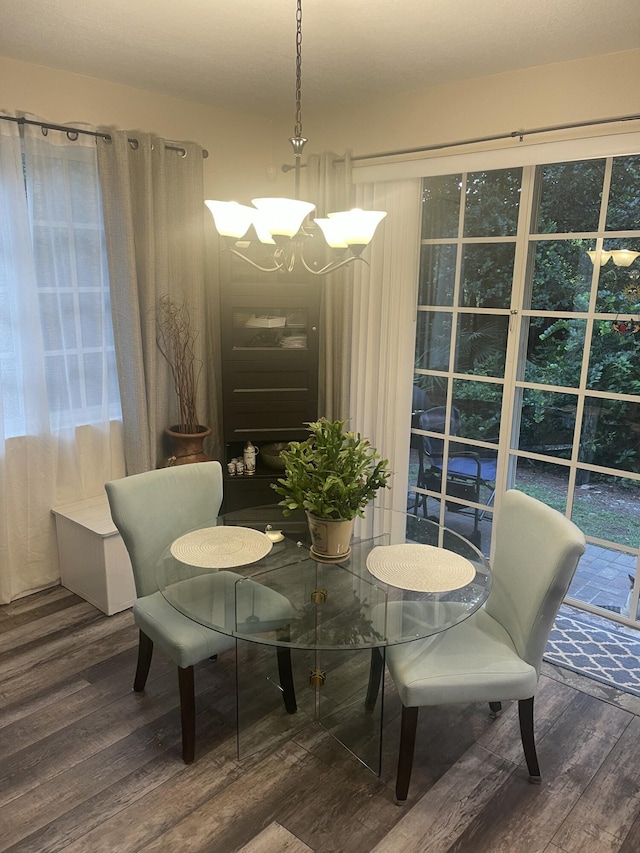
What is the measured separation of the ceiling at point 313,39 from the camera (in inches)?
95.0

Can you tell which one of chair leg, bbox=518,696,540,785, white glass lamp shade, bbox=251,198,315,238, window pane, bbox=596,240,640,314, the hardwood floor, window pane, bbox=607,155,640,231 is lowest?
the hardwood floor

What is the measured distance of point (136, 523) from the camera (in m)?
2.56

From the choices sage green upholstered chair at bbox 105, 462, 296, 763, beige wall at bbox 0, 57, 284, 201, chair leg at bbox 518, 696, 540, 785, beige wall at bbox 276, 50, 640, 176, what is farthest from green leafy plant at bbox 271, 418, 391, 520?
beige wall at bbox 0, 57, 284, 201

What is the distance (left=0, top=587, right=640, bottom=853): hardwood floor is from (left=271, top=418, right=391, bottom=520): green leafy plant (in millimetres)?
938

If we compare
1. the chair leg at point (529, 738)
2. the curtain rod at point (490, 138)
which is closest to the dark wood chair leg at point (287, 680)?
the chair leg at point (529, 738)

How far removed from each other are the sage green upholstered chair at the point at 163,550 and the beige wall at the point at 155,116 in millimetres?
1959

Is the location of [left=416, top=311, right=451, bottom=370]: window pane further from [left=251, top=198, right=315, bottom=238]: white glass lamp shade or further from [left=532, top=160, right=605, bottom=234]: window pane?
[left=251, top=198, right=315, bottom=238]: white glass lamp shade

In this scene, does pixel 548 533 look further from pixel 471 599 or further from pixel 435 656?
pixel 435 656

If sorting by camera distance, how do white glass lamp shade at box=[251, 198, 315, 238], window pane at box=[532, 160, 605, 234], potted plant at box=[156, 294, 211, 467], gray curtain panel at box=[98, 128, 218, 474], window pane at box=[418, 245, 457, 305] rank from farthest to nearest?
potted plant at box=[156, 294, 211, 467]
window pane at box=[418, 245, 457, 305]
gray curtain panel at box=[98, 128, 218, 474]
window pane at box=[532, 160, 605, 234]
white glass lamp shade at box=[251, 198, 315, 238]

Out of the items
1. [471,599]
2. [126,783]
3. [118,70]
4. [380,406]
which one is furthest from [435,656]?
[118,70]

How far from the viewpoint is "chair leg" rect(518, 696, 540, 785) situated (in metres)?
2.22

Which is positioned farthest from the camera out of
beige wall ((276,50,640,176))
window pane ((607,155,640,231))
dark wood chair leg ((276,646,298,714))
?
window pane ((607,155,640,231))

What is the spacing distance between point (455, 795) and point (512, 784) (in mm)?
214

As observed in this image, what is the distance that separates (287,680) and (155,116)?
306 cm
